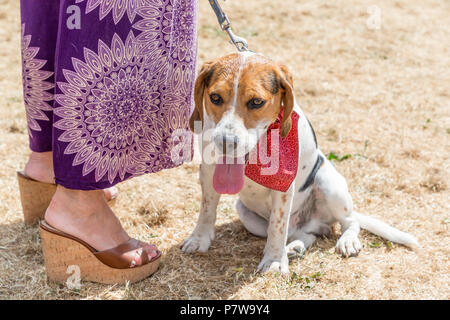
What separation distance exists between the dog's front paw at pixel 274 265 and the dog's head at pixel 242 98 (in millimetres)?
720

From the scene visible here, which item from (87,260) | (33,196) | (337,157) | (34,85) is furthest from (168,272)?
(337,157)

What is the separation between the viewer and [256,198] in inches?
135

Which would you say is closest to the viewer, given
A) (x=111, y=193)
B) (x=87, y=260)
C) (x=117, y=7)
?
(x=117, y=7)

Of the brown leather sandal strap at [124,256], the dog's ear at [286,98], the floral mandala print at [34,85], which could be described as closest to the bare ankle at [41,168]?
the floral mandala print at [34,85]

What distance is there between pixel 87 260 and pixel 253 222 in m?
1.21

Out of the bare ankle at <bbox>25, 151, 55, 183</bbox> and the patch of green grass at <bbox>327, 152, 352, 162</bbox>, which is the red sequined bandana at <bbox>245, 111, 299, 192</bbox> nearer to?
the bare ankle at <bbox>25, 151, 55, 183</bbox>

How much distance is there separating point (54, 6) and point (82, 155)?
37.5 inches

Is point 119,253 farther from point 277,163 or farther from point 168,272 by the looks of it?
point 277,163

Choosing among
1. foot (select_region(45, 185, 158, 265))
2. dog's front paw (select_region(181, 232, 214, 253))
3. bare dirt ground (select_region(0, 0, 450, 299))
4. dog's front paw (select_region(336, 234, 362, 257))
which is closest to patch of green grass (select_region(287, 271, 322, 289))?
bare dirt ground (select_region(0, 0, 450, 299))

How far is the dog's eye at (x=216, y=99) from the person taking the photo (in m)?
2.74

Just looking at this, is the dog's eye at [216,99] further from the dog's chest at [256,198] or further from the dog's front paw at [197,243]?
the dog's front paw at [197,243]

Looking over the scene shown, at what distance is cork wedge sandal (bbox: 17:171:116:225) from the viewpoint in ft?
11.7

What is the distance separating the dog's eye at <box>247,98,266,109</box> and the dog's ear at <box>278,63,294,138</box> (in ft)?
0.55

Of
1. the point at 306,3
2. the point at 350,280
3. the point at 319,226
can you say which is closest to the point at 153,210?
the point at 319,226
